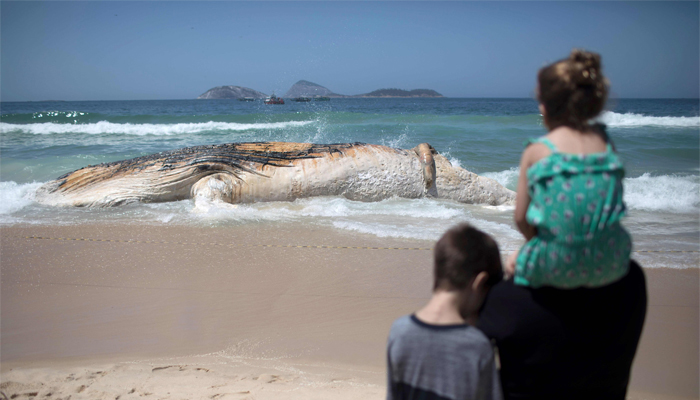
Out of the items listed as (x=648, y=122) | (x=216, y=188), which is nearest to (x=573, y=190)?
(x=216, y=188)

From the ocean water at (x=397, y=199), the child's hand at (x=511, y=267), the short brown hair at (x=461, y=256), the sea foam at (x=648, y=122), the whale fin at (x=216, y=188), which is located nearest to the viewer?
the short brown hair at (x=461, y=256)

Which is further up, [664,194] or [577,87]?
[577,87]

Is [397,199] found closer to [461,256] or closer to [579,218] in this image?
[461,256]

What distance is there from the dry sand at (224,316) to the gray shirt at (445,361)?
105cm

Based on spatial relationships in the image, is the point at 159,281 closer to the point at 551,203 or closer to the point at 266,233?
the point at 266,233

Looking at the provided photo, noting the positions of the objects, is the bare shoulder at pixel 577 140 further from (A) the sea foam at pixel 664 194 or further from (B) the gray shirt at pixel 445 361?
(A) the sea foam at pixel 664 194

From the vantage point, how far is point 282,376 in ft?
7.96

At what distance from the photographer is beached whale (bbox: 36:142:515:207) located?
5719 millimetres

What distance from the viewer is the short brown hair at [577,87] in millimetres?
1308

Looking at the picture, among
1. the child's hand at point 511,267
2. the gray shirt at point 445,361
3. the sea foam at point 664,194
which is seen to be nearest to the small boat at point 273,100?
the sea foam at point 664,194

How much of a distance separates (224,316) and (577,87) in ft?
8.53

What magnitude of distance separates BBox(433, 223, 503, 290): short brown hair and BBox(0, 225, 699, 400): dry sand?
1.20m

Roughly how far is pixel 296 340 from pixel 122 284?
167 centimetres

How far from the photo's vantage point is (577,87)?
1.31m
